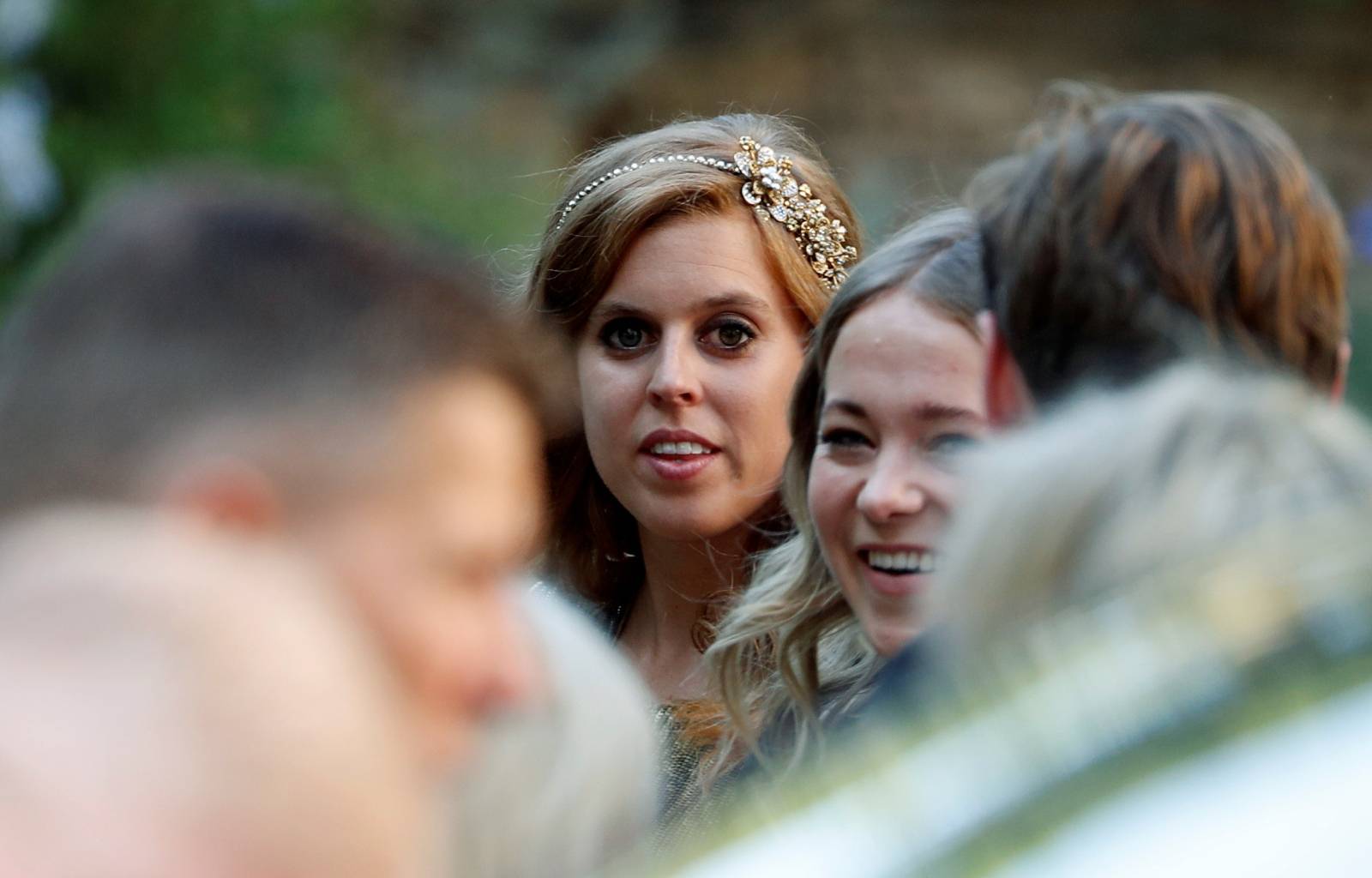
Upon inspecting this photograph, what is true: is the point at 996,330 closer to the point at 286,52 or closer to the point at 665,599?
the point at 665,599

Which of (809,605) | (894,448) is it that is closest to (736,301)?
(809,605)

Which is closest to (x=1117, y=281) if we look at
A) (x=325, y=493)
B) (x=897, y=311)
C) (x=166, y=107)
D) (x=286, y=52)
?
(x=325, y=493)

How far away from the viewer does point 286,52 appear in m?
10.2

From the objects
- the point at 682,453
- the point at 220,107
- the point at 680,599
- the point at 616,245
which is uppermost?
the point at 220,107

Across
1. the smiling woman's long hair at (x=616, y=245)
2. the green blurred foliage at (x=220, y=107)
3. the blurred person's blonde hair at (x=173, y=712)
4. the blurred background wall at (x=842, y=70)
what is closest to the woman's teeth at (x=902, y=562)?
the smiling woman's long hair at (x=616, y=245)

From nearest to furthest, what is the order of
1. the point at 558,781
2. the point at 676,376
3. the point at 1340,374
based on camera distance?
the point at 558,781 < the point at 1340,374 < the point at 676,376

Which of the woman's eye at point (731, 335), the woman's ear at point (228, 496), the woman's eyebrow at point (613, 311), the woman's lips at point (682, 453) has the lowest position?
the woman's lips at point (682, 453)

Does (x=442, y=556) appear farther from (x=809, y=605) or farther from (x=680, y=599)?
(x=680, y=599)

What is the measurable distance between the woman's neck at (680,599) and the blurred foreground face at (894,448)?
76 cm

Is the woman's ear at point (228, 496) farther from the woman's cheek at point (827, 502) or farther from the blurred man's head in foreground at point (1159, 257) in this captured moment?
the woman's cheek at point (827, 502)

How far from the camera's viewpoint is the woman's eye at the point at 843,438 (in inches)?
85.4

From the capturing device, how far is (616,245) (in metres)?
2.98

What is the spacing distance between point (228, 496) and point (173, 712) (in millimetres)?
121

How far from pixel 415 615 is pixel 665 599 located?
2071 millimetres
